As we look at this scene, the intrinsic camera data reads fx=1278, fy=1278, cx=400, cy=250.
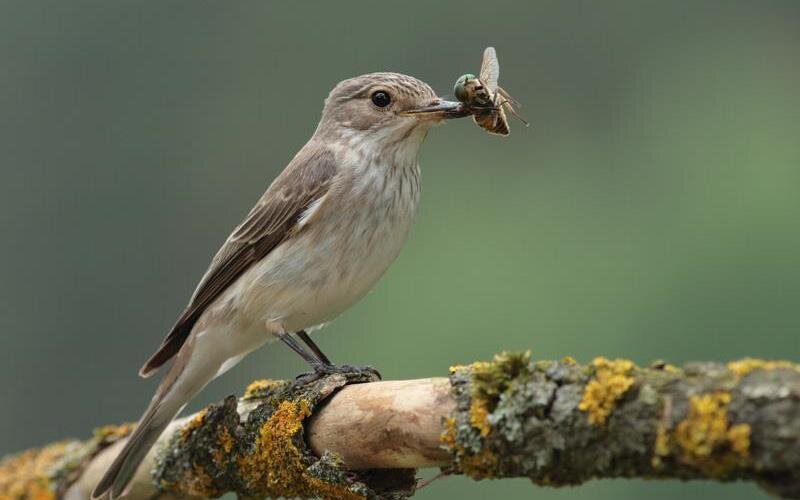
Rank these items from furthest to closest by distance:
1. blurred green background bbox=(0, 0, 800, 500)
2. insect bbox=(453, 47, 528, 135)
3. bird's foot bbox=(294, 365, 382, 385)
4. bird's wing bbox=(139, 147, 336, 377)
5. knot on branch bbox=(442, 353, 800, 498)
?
blurred green background bbox=(0, 0, 800, 500)
bird's wing bbox=(139, 147, 336, 377)
insect bbox=(453, 47, 528, 135)
bird's foot bbox=(294, 365, 382, 385)
knot on branch bbox=(442, 353, 800, 498)

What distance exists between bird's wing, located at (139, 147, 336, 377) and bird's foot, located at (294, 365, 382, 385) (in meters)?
0.73

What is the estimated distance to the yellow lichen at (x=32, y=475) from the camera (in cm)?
574

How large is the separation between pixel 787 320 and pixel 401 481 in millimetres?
16386

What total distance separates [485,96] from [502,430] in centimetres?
213

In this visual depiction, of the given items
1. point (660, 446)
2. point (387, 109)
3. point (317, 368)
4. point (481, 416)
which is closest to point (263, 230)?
point (387, 109)

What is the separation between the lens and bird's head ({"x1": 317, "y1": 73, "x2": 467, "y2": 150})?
5.36 m

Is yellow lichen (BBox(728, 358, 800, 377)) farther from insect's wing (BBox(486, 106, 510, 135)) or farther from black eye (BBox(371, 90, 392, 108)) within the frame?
black eye (BBox(371, 90, 392, 108))

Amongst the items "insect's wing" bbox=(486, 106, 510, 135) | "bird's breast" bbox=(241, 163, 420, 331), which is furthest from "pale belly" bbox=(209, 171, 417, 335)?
"insect's wing" bbox=(486, 106, 510, 135)

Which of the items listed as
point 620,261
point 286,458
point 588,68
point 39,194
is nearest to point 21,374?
point 39,194

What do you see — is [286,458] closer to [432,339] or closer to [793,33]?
[432,339]

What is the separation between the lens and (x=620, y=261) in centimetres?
2492

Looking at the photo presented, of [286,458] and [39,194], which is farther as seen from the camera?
[39,194]

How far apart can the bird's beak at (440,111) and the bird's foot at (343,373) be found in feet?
3.84

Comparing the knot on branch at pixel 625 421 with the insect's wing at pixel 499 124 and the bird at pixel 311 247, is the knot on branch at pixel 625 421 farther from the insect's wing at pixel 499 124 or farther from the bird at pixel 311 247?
the insect's wing at pixel 499 124
